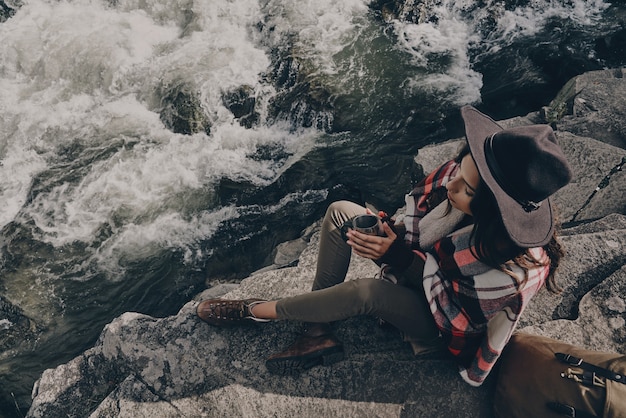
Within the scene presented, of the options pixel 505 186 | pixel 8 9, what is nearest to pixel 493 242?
pixel 505 186

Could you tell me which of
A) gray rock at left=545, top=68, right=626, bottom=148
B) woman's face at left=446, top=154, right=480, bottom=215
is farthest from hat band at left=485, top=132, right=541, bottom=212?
gray rock at left=545, top=68, right=626, bottom=148

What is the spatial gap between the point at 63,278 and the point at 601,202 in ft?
23.5

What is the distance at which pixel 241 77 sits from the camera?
873 cm

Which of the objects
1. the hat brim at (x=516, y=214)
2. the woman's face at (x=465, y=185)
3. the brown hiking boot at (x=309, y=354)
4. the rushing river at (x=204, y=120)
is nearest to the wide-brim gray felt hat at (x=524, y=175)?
the hat brim at (x=516, y=214)

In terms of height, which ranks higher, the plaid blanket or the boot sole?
the plaid blanket

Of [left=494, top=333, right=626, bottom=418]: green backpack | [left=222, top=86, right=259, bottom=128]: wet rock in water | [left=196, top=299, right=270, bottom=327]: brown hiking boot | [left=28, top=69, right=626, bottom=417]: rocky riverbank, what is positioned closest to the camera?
[left=494, top=333, right=626, bottom=418]: green backpack

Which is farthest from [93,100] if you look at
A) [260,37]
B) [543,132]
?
[543,132]

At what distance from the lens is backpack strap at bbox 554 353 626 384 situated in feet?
8.92

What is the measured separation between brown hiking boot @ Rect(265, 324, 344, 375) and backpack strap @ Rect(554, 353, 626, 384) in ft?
5.17

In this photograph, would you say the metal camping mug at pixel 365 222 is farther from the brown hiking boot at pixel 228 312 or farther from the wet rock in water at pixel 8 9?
the wet rock in water at pixel 8 9

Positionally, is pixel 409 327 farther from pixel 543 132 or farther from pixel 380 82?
pixel 380 82

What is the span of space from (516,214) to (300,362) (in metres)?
2.09

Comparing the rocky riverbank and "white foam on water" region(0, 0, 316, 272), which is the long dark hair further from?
"white foam on water" region(0, 0, 316, 272)

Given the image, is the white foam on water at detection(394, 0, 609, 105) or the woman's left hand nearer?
the woman's left hand
